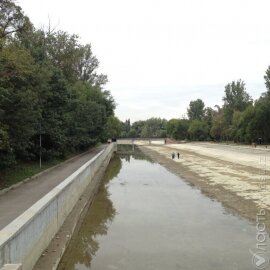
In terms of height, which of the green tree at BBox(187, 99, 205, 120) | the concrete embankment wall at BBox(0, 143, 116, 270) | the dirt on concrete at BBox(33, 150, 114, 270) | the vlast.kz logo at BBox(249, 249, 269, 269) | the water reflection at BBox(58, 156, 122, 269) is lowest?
the water reflection at BBox(58, 156, 122, 269)

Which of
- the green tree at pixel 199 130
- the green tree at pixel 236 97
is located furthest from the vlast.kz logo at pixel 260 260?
the green tree at pixel 199 130

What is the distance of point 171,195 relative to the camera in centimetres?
2152

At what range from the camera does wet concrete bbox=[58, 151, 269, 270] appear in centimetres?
985

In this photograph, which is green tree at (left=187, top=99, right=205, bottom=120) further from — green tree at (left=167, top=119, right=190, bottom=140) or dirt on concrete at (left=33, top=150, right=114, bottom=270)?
dirt on concrete at (left=33, top=150, right=114, bottom=270)

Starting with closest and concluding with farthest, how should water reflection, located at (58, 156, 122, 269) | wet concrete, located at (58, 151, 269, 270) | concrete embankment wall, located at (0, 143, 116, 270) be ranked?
1. concrete embankment wall, located at (0, 143, 116, 270)
2. wet concrete, located at (58, 151, 269, 270)
3. water reflection, located at (58, 156, 122, 269)

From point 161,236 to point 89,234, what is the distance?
2.31 metres

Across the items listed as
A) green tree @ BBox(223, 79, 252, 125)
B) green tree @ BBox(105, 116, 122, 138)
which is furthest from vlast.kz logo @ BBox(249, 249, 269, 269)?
green tree @ BBox(223, 79, 252, 125)

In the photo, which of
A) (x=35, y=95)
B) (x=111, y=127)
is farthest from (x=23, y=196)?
(x=111, y=127)

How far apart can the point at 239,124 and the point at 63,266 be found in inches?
3371

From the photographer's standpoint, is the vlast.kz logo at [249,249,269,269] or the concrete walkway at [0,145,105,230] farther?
the concrete walkway at [0,145,105,230]

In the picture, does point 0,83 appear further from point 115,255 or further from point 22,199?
point 115,255

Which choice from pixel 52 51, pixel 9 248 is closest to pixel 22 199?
pixel 9 248

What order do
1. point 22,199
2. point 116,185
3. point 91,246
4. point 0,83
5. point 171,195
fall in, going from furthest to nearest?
point 116,185 → point 171,195 → point 0,83 → point 22,199 → point 91,246

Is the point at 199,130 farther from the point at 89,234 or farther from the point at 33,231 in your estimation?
the point at 33,231
